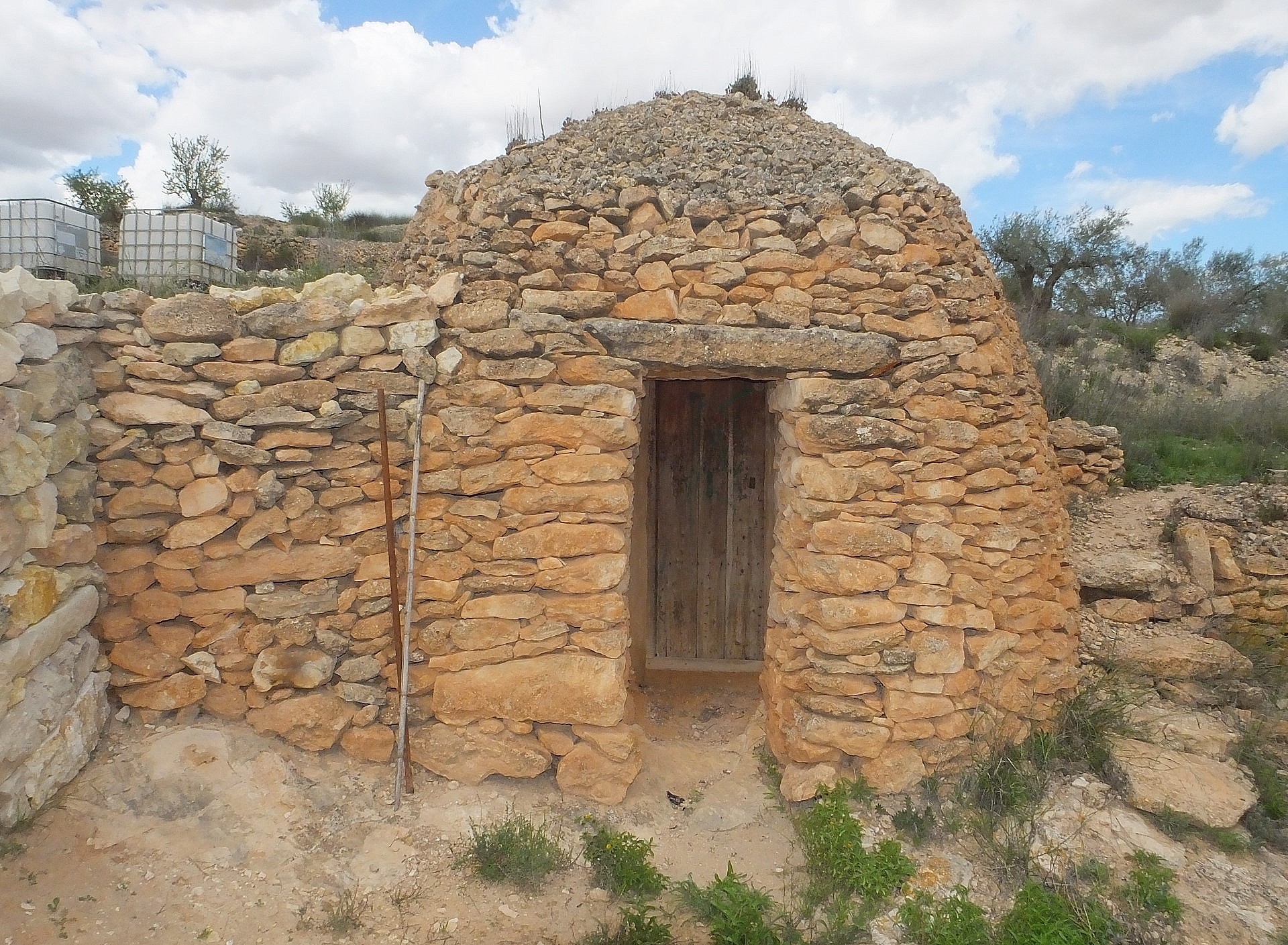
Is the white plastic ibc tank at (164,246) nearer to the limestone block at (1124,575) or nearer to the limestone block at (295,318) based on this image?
the limestone block at (295,318)

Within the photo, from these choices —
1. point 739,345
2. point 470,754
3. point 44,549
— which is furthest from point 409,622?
point 739,345

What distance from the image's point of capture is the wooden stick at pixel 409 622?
11.7 feet

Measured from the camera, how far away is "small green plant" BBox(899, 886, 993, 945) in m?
3.06

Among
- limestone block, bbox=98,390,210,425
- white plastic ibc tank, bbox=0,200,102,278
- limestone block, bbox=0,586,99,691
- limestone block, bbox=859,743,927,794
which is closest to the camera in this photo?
limestone block, bbox=0,586,99,691

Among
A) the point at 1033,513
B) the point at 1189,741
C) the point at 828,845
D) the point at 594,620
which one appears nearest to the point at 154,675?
the point at 594,620

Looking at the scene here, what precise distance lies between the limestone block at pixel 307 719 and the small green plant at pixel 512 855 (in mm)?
848

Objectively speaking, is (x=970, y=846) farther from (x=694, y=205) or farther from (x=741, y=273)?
(x=694, y=205)

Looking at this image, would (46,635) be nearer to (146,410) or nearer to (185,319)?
(146,410)

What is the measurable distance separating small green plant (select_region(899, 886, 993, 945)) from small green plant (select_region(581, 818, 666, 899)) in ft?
3.43

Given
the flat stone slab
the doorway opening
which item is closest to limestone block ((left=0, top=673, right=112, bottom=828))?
the flat stone slab

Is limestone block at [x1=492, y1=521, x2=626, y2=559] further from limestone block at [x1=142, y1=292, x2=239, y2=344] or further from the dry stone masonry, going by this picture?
limestone block at [x1=142, y1=292, x2=239, y2=344]

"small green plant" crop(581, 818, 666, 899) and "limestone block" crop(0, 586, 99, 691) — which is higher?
"limestone block" crop(0, 586, 99, 691)

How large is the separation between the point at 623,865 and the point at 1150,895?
2.22 meters

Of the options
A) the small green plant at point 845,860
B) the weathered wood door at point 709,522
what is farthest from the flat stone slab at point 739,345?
the weathered wood door at point 709,522
